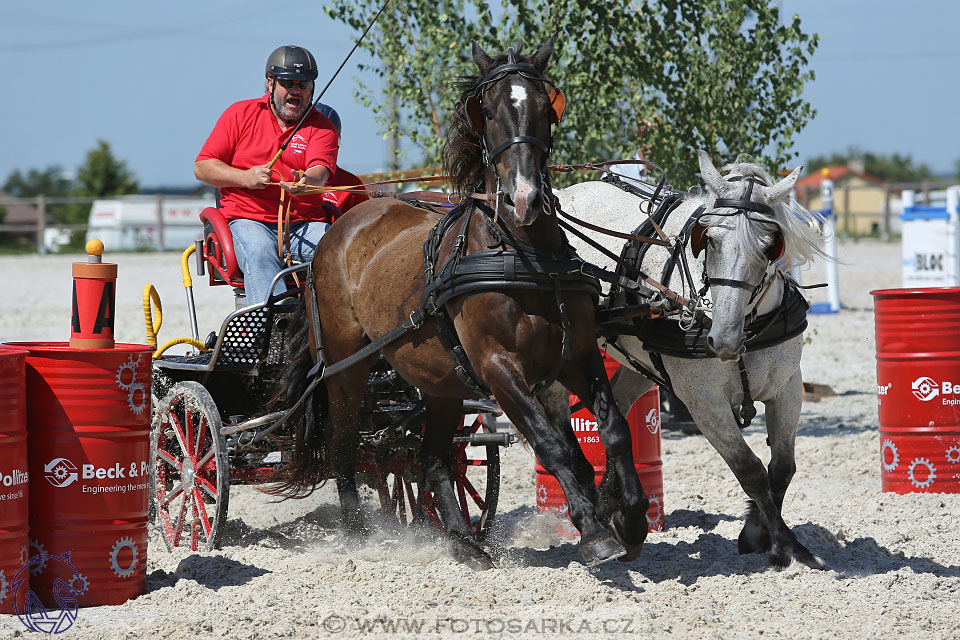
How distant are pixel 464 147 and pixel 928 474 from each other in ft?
11.5

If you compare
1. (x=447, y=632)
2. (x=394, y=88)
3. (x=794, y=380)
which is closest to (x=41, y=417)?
(x=447, y=632)

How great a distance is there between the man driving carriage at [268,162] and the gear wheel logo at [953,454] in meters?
3.74

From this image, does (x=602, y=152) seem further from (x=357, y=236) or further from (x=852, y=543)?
(x=852, y=543)

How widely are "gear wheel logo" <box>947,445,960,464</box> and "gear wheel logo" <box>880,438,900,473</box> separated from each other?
0.27 meters

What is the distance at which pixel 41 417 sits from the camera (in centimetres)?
426

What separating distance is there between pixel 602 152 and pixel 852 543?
414 centimetres

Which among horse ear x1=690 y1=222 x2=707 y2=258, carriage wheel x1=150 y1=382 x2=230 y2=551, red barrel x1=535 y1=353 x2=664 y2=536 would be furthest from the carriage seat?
horse ear x1=690 y1=222 x2=707 y2=258

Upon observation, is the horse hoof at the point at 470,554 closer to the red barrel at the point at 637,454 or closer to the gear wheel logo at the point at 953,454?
the red barrel at the point at 637,454

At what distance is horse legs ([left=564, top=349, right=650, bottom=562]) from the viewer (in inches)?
171

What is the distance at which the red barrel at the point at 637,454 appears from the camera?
18.6 feet
